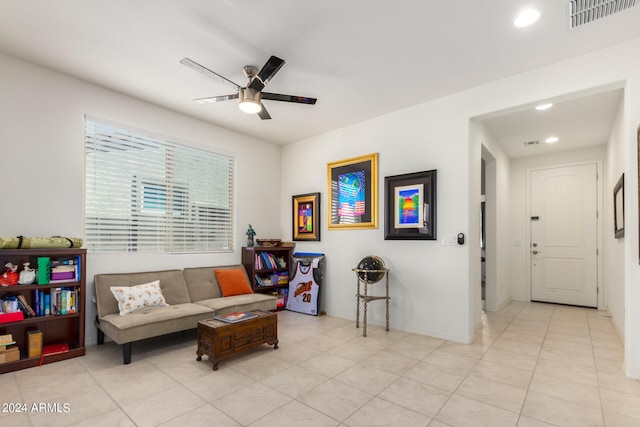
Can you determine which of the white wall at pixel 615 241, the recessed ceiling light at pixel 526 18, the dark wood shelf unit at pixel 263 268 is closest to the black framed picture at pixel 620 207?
the white wall at pixel 615 241

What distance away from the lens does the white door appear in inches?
224

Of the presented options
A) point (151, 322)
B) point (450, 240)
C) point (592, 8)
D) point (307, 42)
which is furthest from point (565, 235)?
point (151, 322)

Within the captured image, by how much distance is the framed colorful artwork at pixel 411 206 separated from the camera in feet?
13.2

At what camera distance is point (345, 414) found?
7.32 feet

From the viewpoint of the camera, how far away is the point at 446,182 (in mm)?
3943

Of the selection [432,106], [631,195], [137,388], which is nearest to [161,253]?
[137,388]

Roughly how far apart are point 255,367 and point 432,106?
3638 millimetres

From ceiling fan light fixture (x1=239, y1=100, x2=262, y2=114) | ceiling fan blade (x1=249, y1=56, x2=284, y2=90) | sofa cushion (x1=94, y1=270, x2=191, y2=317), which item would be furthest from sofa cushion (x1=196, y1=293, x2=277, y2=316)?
ceiling fan blade (x1=249, y1=56, x2=284, y2=90)

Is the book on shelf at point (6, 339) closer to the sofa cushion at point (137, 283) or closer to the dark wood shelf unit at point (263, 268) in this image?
the sofa cushion at point (137, 283)

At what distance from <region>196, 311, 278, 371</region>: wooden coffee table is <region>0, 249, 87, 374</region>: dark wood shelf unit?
1269mm

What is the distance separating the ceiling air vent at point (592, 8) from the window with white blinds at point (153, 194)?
4.45m

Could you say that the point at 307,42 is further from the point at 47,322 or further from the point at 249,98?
the point at 47,322

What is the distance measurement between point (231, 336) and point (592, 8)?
4009 mm

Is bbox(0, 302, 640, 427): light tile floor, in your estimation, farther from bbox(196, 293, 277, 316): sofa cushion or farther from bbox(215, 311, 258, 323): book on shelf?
bbox(196, 293, 277, 316): sofa cushion
